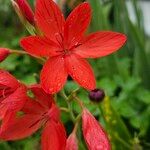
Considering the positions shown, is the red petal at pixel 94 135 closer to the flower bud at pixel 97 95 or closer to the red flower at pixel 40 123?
the red flower at pixel 40 123

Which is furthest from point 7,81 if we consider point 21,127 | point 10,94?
point 21,127

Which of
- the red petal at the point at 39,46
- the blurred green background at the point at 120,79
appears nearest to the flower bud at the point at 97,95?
the blurred green background at the point at 120,79

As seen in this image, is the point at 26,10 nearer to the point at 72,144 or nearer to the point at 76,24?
the point at 76,24

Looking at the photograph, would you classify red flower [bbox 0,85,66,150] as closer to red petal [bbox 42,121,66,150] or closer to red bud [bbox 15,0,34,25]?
red petal [bbox 42,121,66,150]

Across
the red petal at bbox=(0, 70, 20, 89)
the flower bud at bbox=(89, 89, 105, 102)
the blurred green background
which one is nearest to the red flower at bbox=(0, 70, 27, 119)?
the red petal at bbox=(0, 70, 20, 89)

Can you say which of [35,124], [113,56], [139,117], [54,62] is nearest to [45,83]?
[54,62]

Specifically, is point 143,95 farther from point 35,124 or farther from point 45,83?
point 45,83
